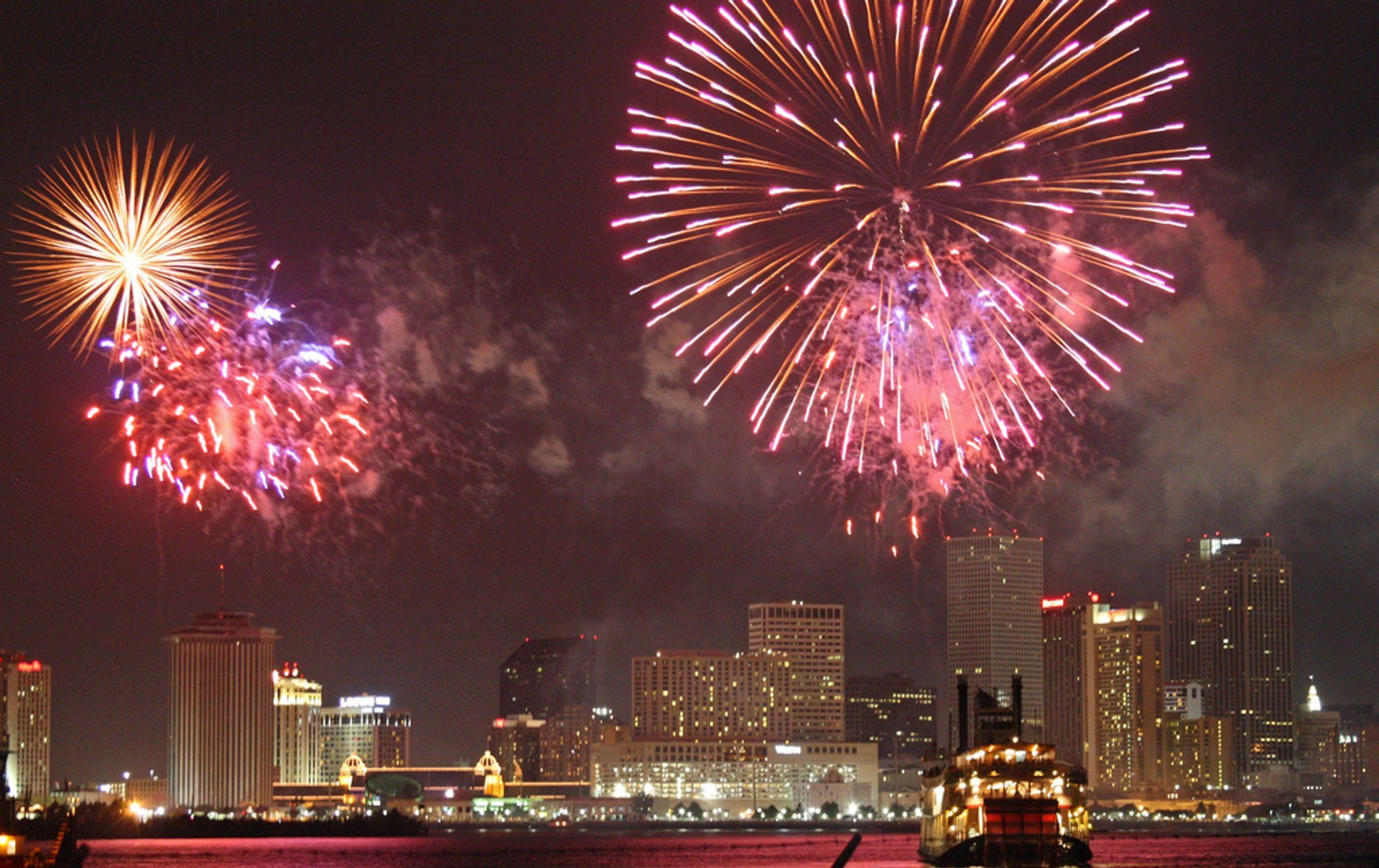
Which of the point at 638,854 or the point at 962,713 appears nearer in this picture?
the point at 638,854

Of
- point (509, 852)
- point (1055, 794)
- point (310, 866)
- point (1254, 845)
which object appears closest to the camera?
point (1055, 794)

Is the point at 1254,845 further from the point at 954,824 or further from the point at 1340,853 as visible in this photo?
the point at 954,824

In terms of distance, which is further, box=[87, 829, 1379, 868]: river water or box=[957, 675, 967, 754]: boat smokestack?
box=[957, 675, 967, 754]: boat smokestack

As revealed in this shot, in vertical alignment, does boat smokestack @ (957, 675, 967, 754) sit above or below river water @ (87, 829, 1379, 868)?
above

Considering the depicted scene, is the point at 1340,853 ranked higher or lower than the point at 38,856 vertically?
lower

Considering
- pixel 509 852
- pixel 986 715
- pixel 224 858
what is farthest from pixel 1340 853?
pixel 224 858

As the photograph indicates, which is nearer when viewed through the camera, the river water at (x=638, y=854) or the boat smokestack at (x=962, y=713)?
the river water at (x=638, y=854)

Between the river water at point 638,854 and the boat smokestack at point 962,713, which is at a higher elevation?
the boat smokestack at point 962,713

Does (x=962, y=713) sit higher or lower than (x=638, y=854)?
higher
